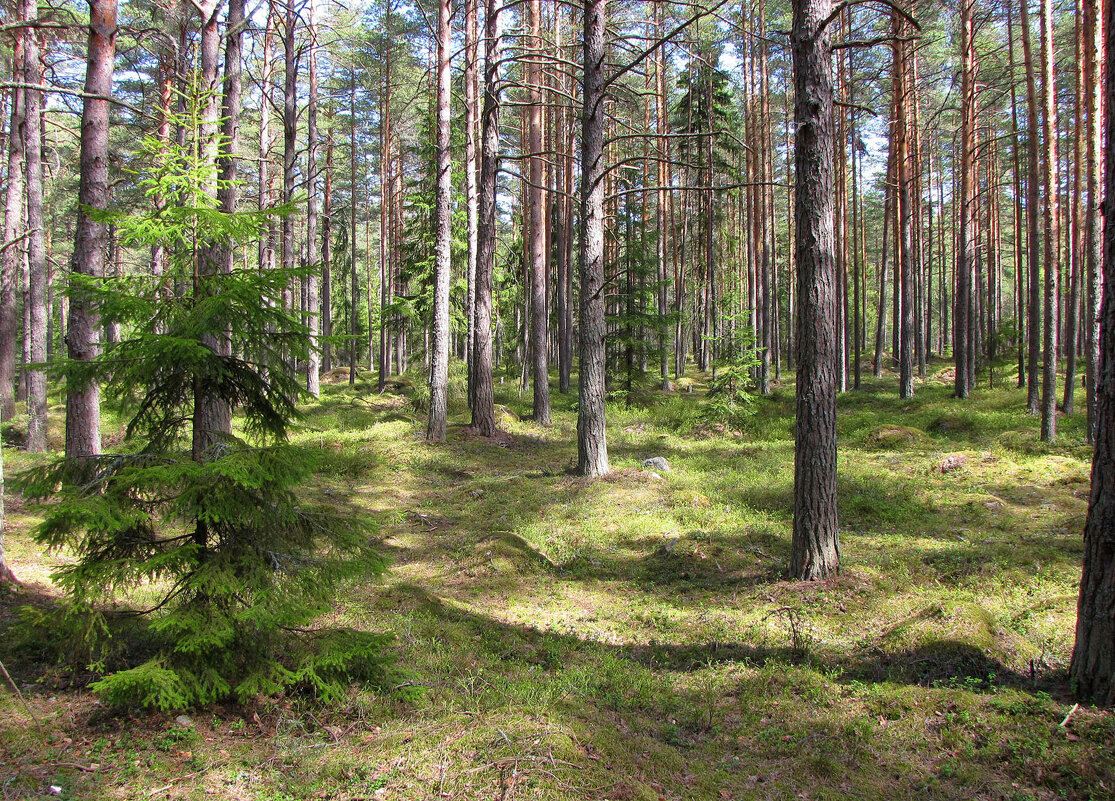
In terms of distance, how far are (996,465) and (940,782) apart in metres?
→ 10.3

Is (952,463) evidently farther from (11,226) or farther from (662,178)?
(11,226)

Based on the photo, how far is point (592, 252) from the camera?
11273mm

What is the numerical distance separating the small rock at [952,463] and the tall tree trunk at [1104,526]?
850 centimetres

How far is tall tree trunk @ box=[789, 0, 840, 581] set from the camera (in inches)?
261

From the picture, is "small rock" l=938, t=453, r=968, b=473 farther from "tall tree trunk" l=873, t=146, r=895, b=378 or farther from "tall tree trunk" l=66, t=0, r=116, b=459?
"tall tree trunk" l=66, t=0, r=116, b=459

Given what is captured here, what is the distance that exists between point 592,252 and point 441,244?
4806mm

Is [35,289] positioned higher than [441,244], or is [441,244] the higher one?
[441,244]

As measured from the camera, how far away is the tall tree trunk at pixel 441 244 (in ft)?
47.4

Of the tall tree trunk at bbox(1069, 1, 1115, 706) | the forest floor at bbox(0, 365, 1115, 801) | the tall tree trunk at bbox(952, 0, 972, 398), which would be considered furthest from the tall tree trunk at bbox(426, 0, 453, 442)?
the tall tree trunk at bbox(952, 0, 972, 398)

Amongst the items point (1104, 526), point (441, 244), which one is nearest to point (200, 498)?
point (1104, 526)

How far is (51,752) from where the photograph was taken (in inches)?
128

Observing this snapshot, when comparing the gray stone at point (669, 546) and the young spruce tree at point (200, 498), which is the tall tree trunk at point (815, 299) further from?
the young spruce tree at point (200, 498)

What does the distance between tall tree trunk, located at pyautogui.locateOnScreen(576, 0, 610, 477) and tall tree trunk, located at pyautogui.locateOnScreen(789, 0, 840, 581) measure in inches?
187

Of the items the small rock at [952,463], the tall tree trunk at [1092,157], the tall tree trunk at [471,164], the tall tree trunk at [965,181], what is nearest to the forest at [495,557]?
the tall tree trunk at [1092,157]
